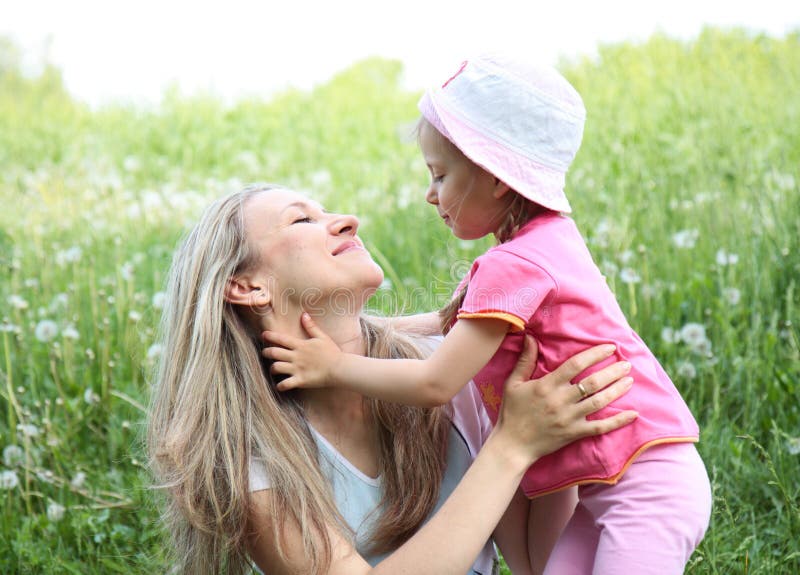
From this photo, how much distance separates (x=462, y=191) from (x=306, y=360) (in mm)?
497

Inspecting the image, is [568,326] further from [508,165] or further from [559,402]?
[508,165]

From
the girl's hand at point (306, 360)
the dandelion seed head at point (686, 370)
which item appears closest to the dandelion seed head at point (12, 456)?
the girl's hand at point (306, 360)

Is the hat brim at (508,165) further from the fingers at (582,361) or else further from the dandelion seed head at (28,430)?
the dandelion seed head at (28,430)

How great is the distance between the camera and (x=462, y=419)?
2.48m

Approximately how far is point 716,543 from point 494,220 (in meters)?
1.14

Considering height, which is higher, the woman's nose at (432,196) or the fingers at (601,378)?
the woman's nose at (432,196)

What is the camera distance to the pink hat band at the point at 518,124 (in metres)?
1.95

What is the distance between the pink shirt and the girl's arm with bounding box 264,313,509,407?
0.05 m

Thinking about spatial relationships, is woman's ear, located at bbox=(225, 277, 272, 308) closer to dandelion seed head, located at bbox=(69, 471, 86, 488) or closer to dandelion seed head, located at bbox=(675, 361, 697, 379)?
dandelion seed head, located at bbox=(69, 471, 86, 488)

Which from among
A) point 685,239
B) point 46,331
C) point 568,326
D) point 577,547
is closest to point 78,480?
point 46,331

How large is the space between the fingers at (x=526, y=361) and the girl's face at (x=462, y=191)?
0.27 metres

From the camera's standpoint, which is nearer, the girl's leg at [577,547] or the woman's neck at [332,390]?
the girl's leg at [577,547]

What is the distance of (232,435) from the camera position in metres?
2.15

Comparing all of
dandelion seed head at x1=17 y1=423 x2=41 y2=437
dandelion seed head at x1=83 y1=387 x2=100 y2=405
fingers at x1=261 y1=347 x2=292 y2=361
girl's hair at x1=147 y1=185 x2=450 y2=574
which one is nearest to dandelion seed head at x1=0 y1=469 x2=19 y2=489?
dandelion seed head at x1=17 y1=423 x2=41 y2=437
